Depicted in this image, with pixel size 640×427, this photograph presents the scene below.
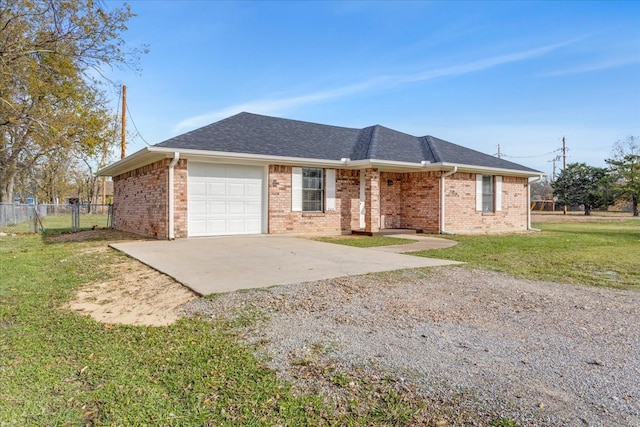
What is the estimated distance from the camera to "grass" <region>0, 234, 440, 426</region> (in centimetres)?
230

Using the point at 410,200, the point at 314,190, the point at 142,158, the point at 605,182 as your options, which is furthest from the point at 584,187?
the point at 142,158

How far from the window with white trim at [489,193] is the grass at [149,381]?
1393cm

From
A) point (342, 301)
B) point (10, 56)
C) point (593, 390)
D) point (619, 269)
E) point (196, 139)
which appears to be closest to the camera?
point (593, 390)

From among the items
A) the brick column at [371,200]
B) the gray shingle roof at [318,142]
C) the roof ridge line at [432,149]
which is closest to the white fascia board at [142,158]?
the gray shingle roof at [318,142]

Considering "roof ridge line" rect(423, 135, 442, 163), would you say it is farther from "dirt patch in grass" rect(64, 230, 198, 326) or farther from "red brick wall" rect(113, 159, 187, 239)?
"dirt patch in grass" rect(64, 230, 198, 326)

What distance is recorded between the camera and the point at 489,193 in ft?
53.5

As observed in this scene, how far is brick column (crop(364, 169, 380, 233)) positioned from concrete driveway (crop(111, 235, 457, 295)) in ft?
12.8

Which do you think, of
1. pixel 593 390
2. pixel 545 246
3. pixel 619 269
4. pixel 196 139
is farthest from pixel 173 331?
pixel 545 246

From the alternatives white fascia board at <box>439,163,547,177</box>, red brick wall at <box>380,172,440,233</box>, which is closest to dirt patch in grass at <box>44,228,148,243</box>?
red brick wall at <box>380,172,440,233</box>

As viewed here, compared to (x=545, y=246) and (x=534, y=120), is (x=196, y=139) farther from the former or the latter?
(x=534, y=120)

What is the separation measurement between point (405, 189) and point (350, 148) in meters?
2.84

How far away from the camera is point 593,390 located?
2.56 meters

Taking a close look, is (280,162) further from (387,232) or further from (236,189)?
(387,232)

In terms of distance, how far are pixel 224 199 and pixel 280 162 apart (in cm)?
217
